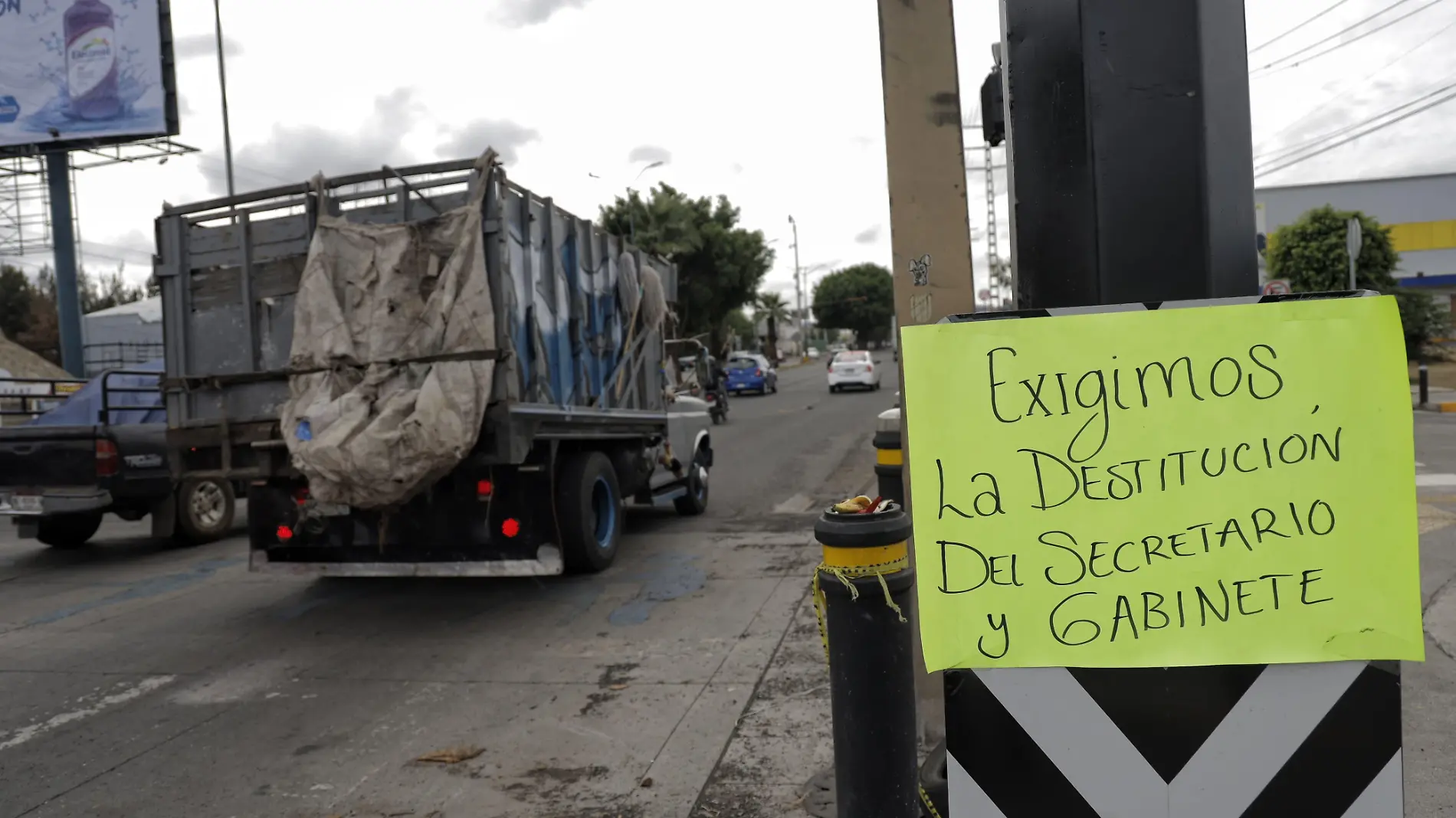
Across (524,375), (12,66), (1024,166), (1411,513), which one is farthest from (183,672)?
(12,66)

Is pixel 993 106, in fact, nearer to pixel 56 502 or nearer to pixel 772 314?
pixel 56 502

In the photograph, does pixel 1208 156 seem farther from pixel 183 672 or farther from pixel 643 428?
pixel 643 428

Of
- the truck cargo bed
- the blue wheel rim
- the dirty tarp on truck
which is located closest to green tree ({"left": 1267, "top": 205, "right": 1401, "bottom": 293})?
the blue wheel rim

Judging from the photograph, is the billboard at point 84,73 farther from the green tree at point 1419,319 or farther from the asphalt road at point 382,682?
the green tree at point 1419,319

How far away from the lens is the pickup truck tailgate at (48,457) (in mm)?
9250

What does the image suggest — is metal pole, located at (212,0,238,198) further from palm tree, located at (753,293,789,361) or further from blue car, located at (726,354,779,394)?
palm tree, located at (753,293,789,361)

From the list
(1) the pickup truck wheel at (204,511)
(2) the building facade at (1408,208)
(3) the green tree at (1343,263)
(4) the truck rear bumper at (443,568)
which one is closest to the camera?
(4) the truck rear bumper at (443,568)

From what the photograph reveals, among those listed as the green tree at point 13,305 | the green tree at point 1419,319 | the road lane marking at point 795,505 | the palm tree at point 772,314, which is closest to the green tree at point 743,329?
the palm tree at point 772,314

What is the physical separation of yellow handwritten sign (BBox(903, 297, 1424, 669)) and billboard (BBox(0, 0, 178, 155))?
26.5m

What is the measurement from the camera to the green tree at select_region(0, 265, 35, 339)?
4981 cm

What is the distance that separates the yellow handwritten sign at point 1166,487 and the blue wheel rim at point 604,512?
617 centimetres

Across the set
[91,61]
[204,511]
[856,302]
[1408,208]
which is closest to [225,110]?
[91,61]

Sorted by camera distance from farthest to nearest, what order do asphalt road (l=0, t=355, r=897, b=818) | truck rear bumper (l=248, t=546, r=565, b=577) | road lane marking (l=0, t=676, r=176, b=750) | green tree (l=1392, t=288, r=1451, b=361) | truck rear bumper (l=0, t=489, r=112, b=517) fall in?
green tree (l=1392, t=288, r=1451, b=361)
truck rear bumper (l=0, t=489, r=112, b=517)
truck rear bumper (l=248, t=546, r=565, b=577)
road lane marking (l=0, t=676, r=176, b=750)
asphalt road (l=0, t=355, r=897, b=818)

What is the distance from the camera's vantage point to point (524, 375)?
21.7ft
